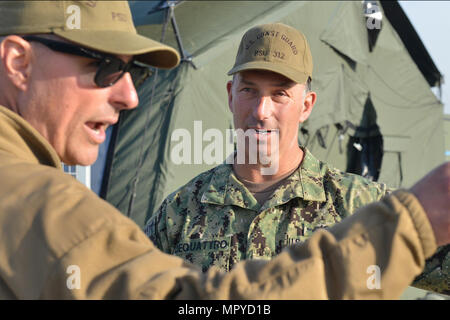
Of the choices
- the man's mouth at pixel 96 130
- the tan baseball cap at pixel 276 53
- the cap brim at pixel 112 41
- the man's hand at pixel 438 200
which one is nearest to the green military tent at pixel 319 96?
the tan baseball cap at pixel 276 53

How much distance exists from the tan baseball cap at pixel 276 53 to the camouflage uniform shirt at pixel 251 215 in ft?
1.43

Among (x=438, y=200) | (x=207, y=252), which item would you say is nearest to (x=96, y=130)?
(x=438, y=200)

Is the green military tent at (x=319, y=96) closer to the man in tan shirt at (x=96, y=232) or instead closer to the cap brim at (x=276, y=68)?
the cap brim at (x=276, y=68)

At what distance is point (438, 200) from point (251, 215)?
1622 millimetres

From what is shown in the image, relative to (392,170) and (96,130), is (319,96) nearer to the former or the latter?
(392,170)

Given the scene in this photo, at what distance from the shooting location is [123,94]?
166 cm

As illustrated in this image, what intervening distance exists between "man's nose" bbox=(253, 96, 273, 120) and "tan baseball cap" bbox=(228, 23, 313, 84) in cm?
15

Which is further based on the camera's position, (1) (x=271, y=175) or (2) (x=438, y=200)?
(1) (x=271, y=175)

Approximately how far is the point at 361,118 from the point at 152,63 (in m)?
6.03

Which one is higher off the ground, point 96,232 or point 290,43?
point 290,43

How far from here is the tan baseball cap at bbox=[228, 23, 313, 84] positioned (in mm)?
2869

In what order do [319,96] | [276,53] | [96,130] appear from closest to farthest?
[96,130] < [276,53] < [319,96]

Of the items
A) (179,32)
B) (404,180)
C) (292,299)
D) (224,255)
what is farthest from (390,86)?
(292,299)
